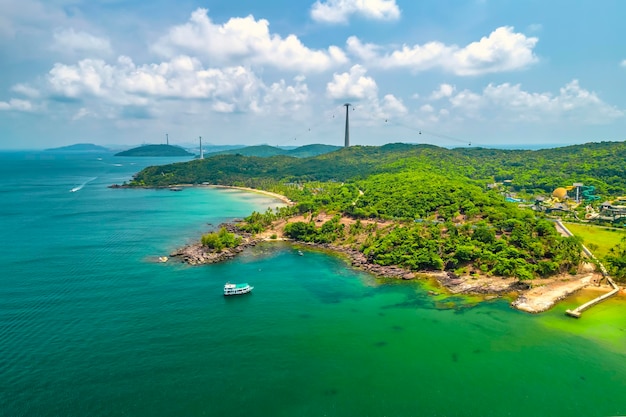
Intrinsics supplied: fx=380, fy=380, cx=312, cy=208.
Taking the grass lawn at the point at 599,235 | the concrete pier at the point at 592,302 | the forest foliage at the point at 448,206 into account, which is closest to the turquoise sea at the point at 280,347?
the concrete pier at the point at 592,302

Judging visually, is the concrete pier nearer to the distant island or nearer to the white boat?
the distant island

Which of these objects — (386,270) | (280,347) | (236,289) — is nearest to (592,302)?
(386,270)

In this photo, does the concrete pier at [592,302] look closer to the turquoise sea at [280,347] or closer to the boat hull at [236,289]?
the turquoise sea at [280,347]

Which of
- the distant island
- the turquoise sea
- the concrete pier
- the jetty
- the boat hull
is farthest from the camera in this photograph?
the distant island

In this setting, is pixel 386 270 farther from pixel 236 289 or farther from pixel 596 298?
pixel 596 298

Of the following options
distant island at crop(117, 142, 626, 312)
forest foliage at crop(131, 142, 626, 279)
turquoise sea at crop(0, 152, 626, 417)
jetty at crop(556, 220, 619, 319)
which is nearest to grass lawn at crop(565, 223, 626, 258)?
distant island at crop(117, 142, 626, 312)

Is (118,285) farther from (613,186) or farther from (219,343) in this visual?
(613,186)
